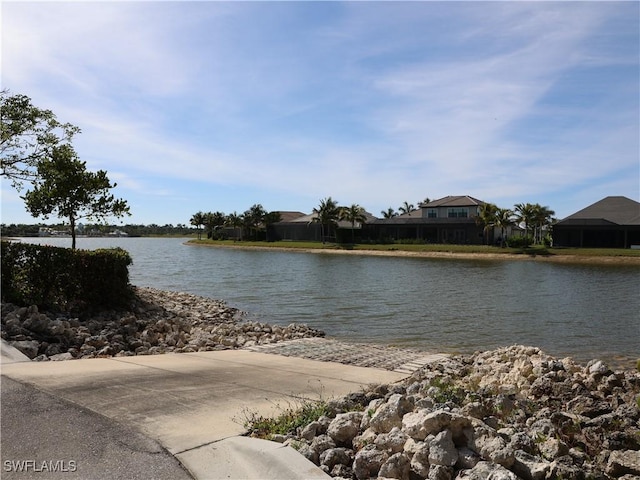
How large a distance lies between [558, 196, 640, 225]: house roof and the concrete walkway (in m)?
65.1

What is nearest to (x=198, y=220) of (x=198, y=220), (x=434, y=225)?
(x=198, y=220)

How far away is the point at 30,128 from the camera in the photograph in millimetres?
16250

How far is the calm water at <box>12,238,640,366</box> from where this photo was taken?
16688mm

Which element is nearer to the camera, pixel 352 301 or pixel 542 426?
pixel 542 426

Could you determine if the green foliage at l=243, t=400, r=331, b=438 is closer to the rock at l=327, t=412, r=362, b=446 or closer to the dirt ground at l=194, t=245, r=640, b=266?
the rock at l=327, t=412, r=362, b=446

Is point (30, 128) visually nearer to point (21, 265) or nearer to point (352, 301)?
point (21, 265)

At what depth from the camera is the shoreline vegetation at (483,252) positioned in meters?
55.2

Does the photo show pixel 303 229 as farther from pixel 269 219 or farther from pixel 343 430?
pixel 343 430

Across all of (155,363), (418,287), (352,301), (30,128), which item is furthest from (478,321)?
(30,128)

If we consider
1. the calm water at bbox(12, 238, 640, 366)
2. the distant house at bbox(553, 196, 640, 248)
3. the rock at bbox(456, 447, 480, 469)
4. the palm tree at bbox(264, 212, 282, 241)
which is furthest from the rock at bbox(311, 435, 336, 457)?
the palm tree at bbox(264, 212, 282, 241)

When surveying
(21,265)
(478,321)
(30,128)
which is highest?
(30,128)

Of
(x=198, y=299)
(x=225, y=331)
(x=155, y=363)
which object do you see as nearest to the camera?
(x=155, y=363)

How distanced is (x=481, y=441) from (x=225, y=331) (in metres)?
12.3

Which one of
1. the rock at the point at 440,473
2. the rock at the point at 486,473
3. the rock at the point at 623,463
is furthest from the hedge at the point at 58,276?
the rock at the point at 623,463
